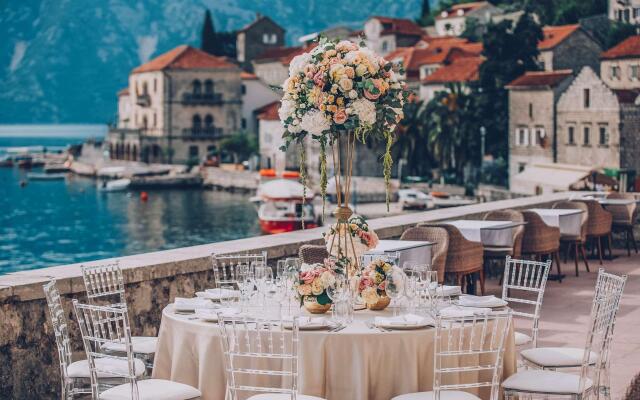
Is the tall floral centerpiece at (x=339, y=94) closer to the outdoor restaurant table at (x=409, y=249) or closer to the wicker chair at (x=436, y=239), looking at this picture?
the outdoor restaurant table at (x=409, y=249)

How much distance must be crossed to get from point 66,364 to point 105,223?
6607 cm

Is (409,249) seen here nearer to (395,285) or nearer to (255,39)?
(395,285)

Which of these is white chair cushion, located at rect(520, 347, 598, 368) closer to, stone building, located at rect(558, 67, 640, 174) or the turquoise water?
the turquoise water

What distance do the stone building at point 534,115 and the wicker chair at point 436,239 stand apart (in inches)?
1956

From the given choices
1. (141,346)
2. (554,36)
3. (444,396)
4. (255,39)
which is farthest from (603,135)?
(255,39)

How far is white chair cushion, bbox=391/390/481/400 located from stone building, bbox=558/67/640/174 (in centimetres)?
5130

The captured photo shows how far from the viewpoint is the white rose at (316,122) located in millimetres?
5777

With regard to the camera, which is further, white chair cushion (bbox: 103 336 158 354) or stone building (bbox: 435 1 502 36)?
stone building (bbox: 435 1 502 36)

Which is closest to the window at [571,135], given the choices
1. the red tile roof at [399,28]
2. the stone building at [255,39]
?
the red tile roof at [399,28]

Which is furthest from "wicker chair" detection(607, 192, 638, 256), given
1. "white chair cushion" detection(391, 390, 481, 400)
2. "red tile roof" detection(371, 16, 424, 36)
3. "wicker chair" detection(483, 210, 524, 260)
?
"red tile roof" detection(371, 16, 424, 36)

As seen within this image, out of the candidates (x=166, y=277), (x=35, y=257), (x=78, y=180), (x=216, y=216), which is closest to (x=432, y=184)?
(x=216, y=216)

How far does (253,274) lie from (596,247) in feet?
27.3

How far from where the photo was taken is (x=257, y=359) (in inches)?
208

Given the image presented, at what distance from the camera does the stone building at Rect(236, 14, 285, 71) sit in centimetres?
10875
